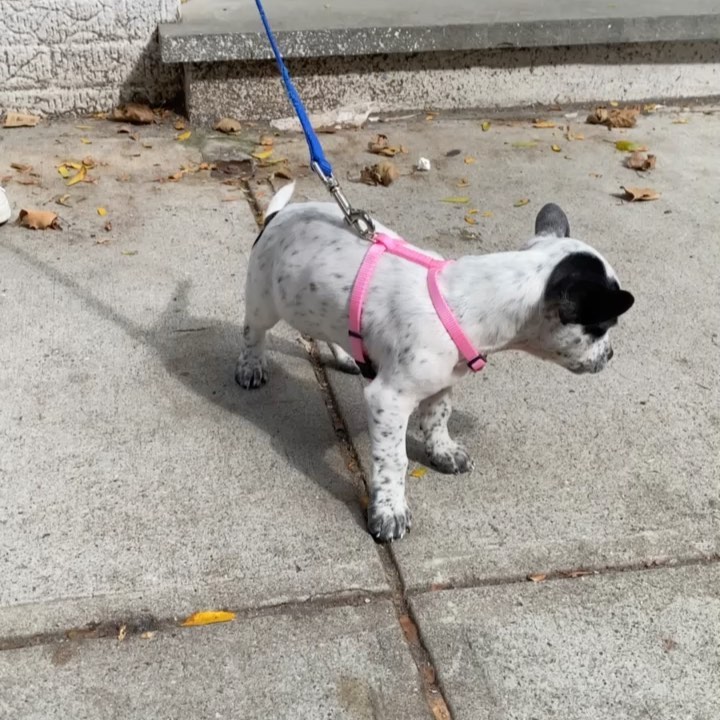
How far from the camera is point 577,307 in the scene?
3.09m

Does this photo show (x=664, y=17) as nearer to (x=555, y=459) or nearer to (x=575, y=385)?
(x=575, y=385)

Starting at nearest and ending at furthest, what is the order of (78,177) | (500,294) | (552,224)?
(500,294)
(552,224)
(78,177)

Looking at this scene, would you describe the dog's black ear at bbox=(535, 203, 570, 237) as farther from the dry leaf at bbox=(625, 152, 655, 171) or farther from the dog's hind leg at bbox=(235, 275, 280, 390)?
the dry leaf at bbox=(625, 152, 655, 171)

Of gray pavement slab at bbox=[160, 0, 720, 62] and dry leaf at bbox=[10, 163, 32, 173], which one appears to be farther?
gray pavement slab at bbox=[160, 0, 720, 62]

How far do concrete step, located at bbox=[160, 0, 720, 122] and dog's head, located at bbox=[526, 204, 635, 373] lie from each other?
11.1 feet

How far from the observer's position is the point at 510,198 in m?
5.75

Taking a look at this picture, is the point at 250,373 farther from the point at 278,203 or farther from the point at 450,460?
the point at 450,460

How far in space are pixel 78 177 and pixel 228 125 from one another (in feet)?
3.66

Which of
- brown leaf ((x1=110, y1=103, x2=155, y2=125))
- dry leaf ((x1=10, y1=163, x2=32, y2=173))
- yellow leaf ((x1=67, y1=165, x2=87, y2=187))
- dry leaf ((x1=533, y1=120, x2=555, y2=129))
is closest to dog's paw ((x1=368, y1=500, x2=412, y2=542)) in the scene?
yellow leaf ((x1=67, y1=165, x2=87, y2=187))

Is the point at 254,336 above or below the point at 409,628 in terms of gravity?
above

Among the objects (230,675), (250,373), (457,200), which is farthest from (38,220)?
(230,675)

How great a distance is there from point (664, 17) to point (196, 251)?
3.84m

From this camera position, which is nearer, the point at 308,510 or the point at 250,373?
the point at 308,510

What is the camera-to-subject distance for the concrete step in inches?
245
